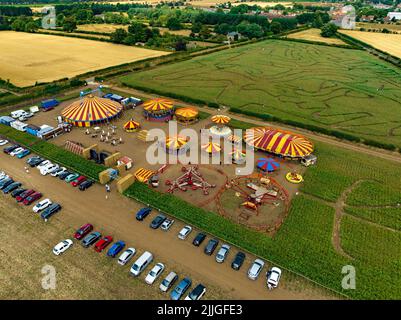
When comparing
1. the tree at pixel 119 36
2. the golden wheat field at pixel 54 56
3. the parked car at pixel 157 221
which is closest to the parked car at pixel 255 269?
the parked car at pixel 157 221

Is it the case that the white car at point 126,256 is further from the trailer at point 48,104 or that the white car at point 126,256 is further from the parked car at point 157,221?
the trailer at point 48,104

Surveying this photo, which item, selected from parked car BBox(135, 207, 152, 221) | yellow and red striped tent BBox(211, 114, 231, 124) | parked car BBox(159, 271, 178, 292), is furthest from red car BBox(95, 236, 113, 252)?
yellow and red striped tent BBox(211, 114, 231, 124)

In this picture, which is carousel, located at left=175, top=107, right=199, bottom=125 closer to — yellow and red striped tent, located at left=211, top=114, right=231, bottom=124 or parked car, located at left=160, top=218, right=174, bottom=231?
yellow and red striped tent, located at left=211, top=114, right=231, bottom=124

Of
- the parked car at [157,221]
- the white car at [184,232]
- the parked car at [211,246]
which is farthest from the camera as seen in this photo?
the parked car at [157,221]

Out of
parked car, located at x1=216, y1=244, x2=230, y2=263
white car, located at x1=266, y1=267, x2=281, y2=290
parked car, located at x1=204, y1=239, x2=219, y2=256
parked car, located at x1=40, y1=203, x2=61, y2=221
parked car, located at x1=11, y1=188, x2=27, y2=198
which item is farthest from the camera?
parked car, located at x1=11, y1=188, x2=27, y2=198

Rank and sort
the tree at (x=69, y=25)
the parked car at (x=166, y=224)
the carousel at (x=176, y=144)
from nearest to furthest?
the parked car at (x=166, y=224), the carousel at (x=176, y=144), the tree at (x=69, y=25)

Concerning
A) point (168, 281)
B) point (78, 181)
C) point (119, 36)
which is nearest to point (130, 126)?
point (78, 181)
